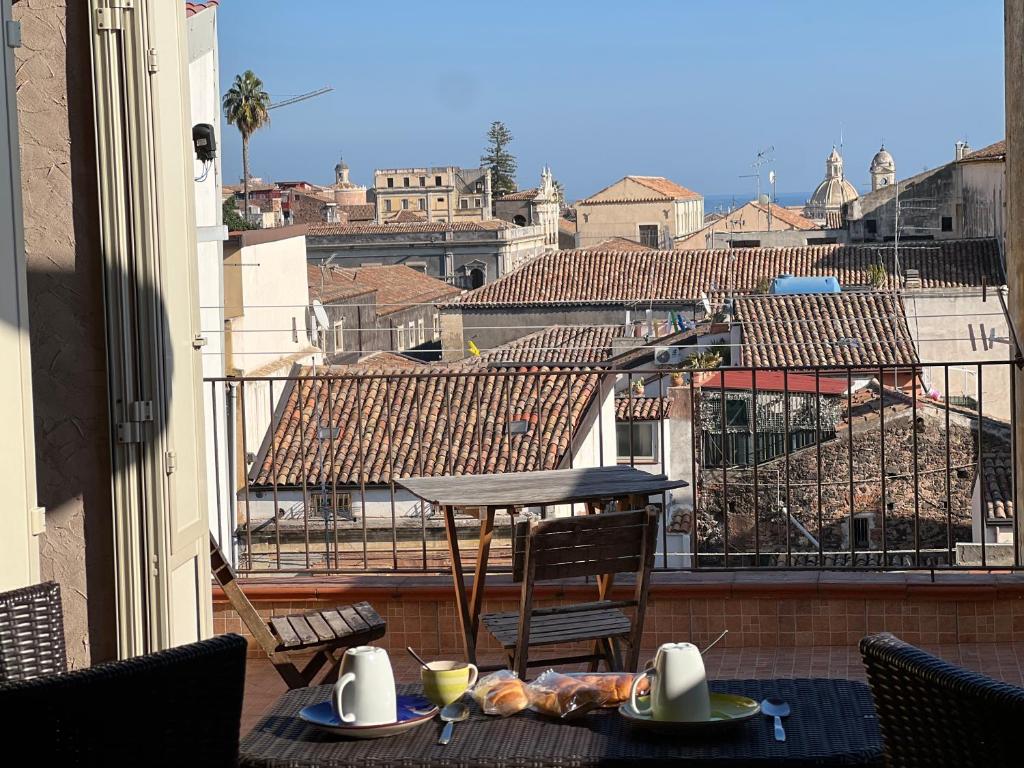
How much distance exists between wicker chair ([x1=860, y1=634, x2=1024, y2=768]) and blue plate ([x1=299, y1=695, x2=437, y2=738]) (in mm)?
999

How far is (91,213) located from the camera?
4.07 m

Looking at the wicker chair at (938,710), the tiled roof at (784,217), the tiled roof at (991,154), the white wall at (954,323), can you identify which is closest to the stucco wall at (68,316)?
the wicker chair at (938,710)

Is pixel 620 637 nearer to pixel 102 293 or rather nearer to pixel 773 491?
pixel 102 293

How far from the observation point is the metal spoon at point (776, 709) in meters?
2.84

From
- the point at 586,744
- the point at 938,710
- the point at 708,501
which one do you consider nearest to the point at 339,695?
the point at 586,744

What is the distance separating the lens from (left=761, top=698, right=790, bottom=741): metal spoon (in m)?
2.84

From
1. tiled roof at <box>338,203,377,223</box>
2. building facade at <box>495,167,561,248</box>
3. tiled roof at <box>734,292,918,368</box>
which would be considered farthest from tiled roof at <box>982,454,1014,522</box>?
tiled roof at <box>338,203,377,223</box>

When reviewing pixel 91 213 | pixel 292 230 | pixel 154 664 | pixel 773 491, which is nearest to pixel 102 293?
pixel 91 213

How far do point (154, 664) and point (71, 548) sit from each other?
1.92 m

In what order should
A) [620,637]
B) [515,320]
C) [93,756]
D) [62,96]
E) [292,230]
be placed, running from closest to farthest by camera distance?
[93,756], [62,96], [620,637], [292,230], [515,320]

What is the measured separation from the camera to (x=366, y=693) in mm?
2895

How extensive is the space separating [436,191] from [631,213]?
16.4 metres

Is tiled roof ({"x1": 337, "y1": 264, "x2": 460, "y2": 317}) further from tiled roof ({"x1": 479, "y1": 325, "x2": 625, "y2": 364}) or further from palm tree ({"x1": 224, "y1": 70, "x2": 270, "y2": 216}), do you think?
tiled roof ({"x1": 479, "y1": 325, "x2": 625, "y2": 364})

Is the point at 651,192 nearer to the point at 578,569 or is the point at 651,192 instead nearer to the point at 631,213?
the point at 631,213
